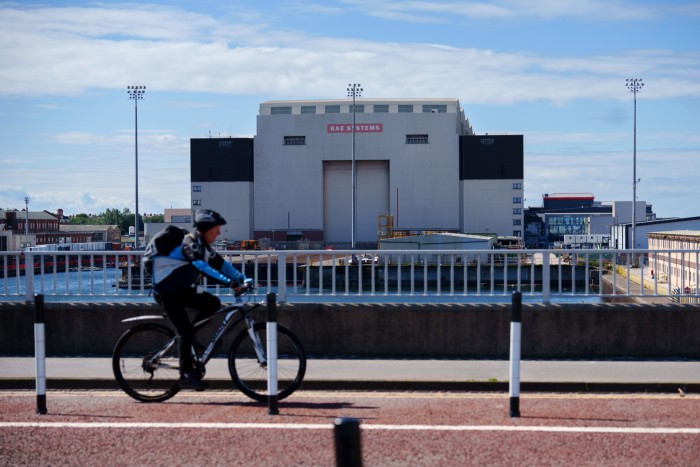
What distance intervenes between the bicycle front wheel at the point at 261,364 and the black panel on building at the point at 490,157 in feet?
316

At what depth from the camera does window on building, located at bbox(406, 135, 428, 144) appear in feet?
337

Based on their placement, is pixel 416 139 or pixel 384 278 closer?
pixel 384 278

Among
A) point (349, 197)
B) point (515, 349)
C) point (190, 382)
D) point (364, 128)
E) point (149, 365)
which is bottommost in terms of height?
point (190, 382)

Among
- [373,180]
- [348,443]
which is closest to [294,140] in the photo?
[373,180]

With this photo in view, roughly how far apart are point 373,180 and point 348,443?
334 ft

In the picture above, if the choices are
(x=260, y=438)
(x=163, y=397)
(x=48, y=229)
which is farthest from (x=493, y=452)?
(x=48, y=229)

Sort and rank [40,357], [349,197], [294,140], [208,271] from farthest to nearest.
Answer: [294,140], [349,197], [208,271], [40,357]

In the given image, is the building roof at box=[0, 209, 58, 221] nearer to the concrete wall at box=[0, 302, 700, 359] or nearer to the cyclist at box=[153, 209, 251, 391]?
the concrete wall at box=[0, 302, 700, 359]

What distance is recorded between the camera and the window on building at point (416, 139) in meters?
103

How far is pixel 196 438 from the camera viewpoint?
6594 millimetres

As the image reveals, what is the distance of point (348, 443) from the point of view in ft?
8.52

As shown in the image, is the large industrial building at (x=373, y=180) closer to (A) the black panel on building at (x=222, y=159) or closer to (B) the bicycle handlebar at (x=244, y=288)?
(A) the black panel on building at (x=222, y=159)

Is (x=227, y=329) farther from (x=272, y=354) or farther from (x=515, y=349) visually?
(x=515, y=349)

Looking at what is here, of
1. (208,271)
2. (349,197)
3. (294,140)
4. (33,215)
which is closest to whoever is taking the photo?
(208,271)
